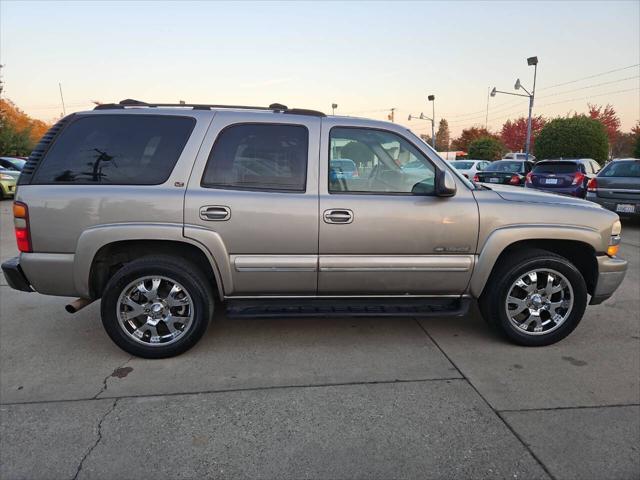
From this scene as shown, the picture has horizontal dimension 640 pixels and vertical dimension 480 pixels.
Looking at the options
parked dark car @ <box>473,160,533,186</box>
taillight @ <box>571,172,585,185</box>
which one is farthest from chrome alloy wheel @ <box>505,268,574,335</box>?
parked dark car @ <box>473,160,533,186</box>

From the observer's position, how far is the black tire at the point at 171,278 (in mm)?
3307

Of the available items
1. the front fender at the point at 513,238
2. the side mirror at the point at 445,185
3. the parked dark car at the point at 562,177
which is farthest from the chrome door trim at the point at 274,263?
the parked dark car at the point at 562,177

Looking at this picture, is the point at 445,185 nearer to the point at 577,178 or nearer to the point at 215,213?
the point at 215,213

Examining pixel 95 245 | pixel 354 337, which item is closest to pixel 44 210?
pixel 95 245

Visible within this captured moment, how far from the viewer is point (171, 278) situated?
10.9 ft

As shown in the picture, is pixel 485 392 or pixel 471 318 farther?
pixel 471 318

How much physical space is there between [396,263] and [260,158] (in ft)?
4.46

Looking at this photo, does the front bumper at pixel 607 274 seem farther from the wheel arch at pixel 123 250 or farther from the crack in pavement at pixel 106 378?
the crack in pavement at pixel 106 378

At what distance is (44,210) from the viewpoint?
3.21 metres

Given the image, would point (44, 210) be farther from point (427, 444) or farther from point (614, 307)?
point (614, 307)

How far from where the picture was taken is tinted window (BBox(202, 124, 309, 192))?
11.0ft

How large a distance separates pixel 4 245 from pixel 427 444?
8305mm

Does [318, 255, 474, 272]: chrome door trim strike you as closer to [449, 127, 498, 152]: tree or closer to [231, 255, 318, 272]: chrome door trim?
[231, 255, 318, 272]: chrome door trim

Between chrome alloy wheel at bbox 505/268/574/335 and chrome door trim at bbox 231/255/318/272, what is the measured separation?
1.67 metres
